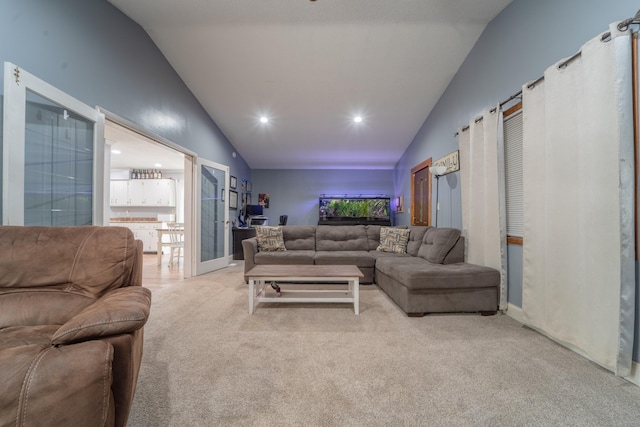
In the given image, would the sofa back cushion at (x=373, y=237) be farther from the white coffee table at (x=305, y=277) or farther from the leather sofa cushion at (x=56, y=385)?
the leather sofa cushion at (x=56, y=385)

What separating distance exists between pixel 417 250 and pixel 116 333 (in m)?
3.42

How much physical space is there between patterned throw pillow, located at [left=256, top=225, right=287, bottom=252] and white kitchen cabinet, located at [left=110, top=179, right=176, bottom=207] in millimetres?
4643

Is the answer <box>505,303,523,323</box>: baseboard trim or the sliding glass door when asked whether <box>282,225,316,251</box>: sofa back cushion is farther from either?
<box>505,303,523,323</box>: baseboard trim

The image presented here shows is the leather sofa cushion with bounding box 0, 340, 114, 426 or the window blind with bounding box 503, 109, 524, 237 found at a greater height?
the window blind with bounding box 503, 109, 524, 237

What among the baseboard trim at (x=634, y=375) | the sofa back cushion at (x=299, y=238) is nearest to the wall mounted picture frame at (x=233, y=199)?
the sofa back cushion at (x=299, y=238)

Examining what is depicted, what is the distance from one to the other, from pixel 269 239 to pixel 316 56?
2598 mm

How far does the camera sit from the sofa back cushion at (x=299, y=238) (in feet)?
13.7

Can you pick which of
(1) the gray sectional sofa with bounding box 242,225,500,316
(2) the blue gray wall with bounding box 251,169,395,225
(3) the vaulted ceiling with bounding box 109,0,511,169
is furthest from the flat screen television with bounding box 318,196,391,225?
(1) the gray sectional sofa with bounding box 242,225,500,316

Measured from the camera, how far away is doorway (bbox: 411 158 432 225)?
460 centimetres

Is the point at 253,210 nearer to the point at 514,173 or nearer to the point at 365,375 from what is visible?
the point at 514,173

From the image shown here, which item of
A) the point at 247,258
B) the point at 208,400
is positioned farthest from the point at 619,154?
the point at 247,258

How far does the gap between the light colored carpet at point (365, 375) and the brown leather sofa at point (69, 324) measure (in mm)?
435

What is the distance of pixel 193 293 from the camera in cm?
321

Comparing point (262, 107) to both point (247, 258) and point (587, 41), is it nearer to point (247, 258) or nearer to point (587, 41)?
point (247, 258)
